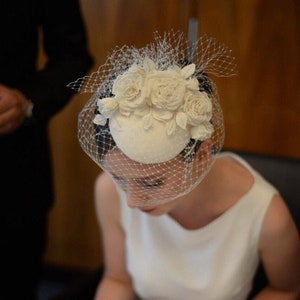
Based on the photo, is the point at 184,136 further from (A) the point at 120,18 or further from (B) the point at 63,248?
(B) the point at 63,248

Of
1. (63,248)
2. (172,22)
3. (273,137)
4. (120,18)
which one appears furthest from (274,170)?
(63,248)

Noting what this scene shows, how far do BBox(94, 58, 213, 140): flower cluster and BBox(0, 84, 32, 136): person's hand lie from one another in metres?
0.29

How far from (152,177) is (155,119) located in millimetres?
149

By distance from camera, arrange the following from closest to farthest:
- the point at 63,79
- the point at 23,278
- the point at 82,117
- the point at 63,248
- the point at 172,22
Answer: the point at 82,117 < the point at 63,79 < the point at 23,278 < the point at 172,22 < the point at 63,248

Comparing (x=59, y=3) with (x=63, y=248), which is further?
(x=63, y=248)

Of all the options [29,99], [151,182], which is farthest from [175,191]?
[29,99]

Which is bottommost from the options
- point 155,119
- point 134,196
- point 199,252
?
point 199,252

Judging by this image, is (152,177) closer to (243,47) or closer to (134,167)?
(134,167)

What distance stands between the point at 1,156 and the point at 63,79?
242 mm

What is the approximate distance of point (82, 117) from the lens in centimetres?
103

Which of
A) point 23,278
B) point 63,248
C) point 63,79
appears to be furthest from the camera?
point 63,248

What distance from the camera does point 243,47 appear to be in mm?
1672

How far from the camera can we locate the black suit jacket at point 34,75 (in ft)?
3.97

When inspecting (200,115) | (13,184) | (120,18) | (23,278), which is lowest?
(23,278)
